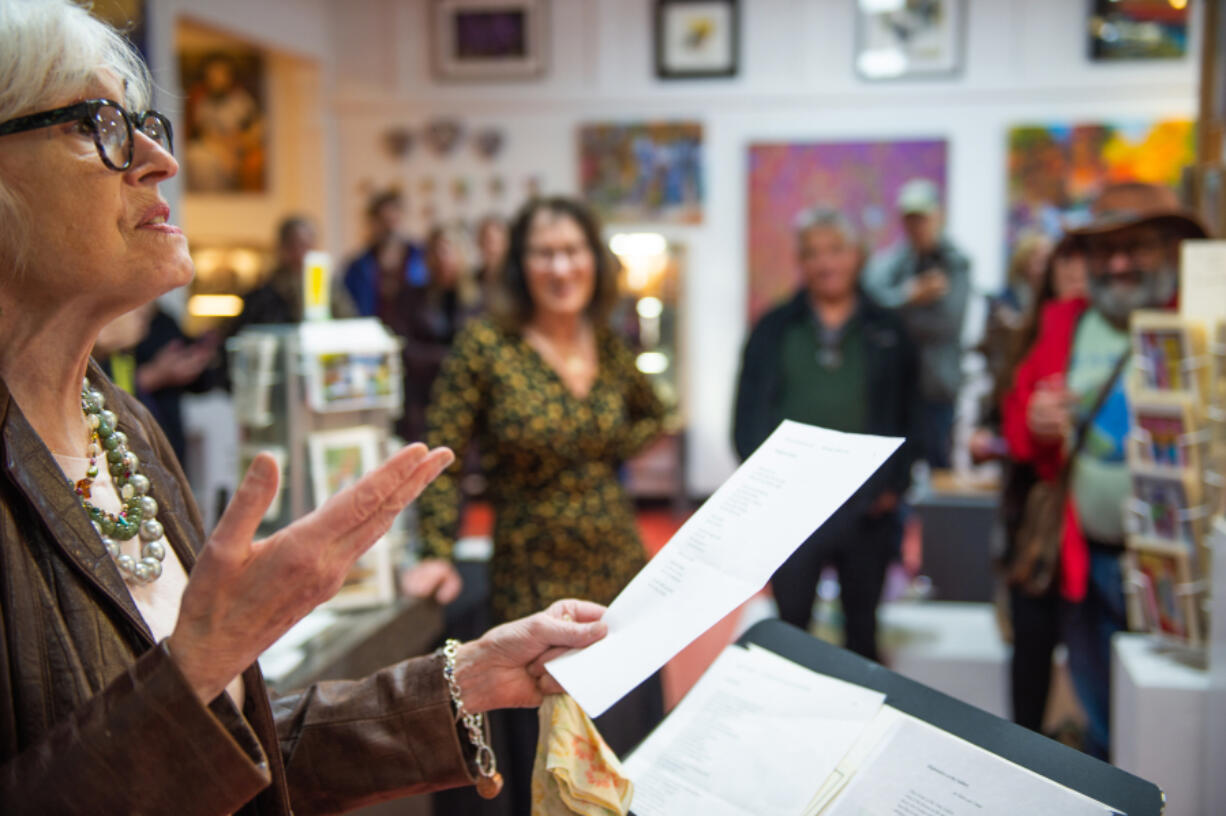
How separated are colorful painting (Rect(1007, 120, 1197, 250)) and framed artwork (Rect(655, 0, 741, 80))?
6.56 ft

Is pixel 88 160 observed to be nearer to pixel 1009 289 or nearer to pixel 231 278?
pixel 1009 289

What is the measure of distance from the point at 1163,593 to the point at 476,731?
157 cm

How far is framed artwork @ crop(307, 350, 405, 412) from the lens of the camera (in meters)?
2.17

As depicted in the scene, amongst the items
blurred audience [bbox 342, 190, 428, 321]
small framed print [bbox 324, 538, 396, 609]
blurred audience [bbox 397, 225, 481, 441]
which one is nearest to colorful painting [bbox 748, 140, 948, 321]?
blurred audience [bbox 397, 225, 481, 441]

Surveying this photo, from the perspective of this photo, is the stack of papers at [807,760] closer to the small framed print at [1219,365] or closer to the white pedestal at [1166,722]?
the white pedestal at [1166,722]

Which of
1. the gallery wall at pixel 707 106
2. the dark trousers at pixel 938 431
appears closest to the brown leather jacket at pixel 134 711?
the dark trousers at pixel 938 431

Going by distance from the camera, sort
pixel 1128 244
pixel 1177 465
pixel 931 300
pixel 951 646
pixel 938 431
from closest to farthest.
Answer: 1. pixel 1177 465
2. pixel 1128 244
3. pixel 951 646
4. pixel 931 300
5. pixel 938 431

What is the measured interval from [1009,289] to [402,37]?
453 cm

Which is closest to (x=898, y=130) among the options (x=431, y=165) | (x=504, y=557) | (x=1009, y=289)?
(x=1009, y=289)

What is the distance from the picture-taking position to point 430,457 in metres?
0.81

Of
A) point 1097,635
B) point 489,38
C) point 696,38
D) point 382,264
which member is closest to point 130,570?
point 1097,635

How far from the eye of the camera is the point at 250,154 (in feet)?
23.0

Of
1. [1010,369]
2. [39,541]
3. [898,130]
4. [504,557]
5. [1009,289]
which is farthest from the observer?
[898,130]

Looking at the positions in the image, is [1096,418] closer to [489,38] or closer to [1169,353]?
[1169,353]
